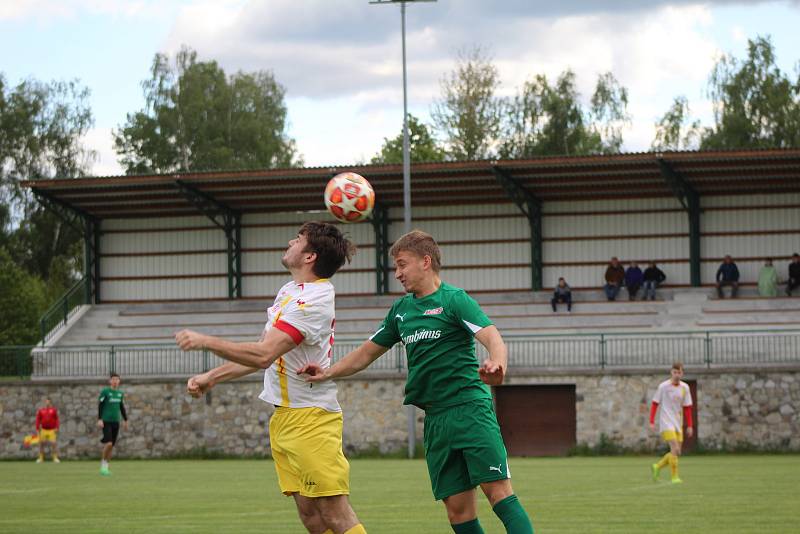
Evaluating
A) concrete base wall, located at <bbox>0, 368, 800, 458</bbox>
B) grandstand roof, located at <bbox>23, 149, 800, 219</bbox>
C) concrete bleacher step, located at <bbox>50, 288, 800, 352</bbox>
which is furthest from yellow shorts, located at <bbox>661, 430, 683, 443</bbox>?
grandstand roof, located at <bbox>23, 149, 800, 219</bbox>

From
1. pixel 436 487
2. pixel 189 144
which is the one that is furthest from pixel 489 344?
pixel 189 144

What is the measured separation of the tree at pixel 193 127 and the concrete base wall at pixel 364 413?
31928mm

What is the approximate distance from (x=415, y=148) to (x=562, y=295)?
31007 millimetres

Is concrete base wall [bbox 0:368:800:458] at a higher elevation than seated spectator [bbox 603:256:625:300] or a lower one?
lower

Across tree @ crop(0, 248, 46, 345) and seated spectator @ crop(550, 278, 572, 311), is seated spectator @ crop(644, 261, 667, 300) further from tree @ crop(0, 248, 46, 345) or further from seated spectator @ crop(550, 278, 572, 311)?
tree @ crop(0, 248, 46, 345)

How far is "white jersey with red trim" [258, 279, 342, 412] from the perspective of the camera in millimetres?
8188

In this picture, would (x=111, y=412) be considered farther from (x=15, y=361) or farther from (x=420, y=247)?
(x=420, y=247)

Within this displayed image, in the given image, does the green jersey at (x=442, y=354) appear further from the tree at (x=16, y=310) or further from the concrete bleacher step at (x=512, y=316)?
the tree at (x=16, y=310)

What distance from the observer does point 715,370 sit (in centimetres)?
3419

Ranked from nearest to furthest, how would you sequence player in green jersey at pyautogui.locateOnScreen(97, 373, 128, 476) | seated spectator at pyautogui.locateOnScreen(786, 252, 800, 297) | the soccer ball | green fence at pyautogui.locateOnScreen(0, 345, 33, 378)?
the soccer ball
player in green jersey at pyautogui.locateOnScreen(97, 373, 128, 476)
green fence at pyautogui.locateOnScreen(0, 345, 33, 378)
seated spectator at pyautogui.locateOnScreen(786, 252, 800, 297)

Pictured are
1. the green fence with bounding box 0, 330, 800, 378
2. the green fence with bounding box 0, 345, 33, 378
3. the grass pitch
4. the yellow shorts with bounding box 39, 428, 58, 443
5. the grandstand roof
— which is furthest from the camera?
the grandstand roof

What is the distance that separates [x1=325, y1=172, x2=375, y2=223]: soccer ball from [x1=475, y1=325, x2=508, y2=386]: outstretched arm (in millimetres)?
10682

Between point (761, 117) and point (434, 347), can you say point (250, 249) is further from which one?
point (434, 347)

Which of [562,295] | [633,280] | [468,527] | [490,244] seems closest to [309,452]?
[468,527]
